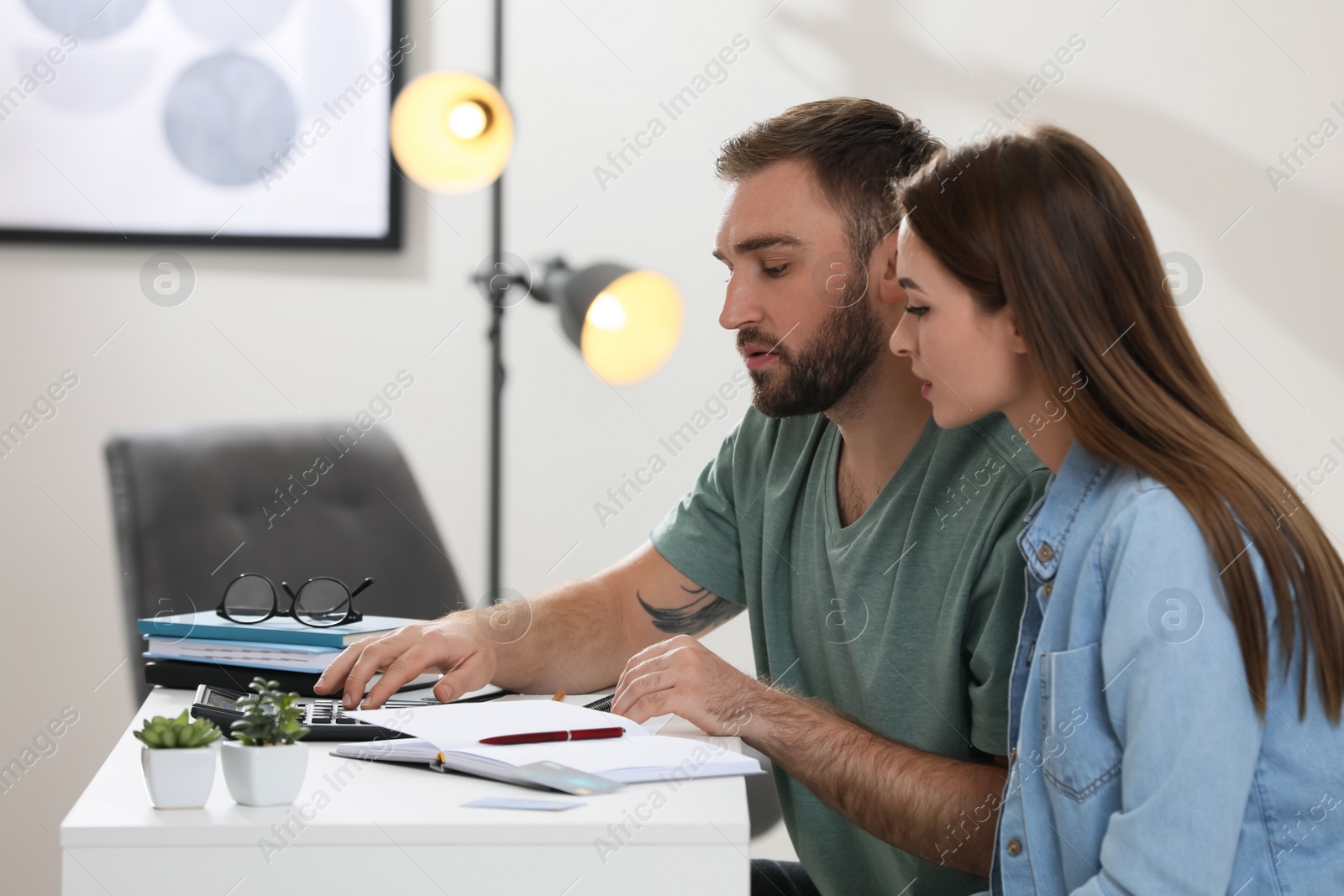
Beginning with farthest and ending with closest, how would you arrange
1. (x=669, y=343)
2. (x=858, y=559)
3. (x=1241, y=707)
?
(x=669, y=343) → (x=858, y=559) → (x=1241, y=707)

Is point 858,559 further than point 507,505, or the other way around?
point 507,505

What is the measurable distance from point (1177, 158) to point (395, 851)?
1963 millimetres

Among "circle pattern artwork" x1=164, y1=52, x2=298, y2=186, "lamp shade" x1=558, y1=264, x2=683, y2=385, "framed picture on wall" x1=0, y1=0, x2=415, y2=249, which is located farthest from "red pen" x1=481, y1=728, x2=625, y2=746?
"circle pattern artwork" x1=164, y1=52, x2=298, y2=186

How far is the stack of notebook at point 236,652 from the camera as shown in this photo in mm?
1116

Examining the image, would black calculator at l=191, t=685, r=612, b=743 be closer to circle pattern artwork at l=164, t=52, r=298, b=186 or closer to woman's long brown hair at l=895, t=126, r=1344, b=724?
woman's long brown hair at l=895, t=126, r=1344, b=724

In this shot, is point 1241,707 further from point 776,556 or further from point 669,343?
point 669,343

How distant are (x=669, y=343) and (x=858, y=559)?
55cm

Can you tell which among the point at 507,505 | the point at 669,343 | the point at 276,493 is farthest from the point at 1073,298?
the point at 507,505

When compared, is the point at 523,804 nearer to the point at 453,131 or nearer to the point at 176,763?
the point at 176,763

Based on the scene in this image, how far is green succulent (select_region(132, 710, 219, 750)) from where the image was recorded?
0.76 metres

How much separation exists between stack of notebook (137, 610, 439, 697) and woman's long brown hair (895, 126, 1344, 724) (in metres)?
0.66

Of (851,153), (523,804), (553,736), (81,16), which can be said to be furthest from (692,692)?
(81,16)

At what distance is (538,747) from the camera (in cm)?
90

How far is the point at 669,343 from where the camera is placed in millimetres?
1633
